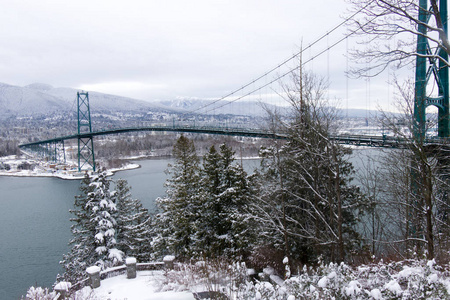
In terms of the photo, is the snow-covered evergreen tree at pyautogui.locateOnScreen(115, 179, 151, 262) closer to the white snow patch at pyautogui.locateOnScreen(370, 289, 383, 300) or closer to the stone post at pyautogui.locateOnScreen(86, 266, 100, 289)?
the stone post at pyautogui.locateOnScreen(86, 266, 100, 289)

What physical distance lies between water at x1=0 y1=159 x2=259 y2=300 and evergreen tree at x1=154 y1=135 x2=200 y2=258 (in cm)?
184

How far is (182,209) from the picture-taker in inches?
330

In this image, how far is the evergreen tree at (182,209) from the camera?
8312mm

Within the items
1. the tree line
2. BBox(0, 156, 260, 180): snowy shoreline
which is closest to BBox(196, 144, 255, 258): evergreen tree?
the tree line

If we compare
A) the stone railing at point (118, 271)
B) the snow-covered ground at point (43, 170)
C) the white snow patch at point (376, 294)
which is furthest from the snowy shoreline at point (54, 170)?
the white snow patch at point (376, 294)

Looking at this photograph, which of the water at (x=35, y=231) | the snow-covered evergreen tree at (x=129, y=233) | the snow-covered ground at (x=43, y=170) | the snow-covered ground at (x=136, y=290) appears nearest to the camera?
the snow-covered ground at (x=136, y=290)

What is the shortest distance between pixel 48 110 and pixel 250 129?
176819mm

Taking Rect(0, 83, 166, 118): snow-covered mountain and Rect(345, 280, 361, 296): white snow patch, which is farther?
Rect(0, 83, 166, 118): snow-covered mountain

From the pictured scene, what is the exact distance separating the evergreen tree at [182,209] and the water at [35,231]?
72.3 inches

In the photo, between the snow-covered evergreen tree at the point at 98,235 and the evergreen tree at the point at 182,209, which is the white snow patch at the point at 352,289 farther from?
the snow-covered evergreen tree at the point at 98,235

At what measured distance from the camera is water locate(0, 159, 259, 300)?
415 inches

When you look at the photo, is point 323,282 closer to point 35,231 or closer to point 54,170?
point 35,231

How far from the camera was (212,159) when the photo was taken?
8000mm

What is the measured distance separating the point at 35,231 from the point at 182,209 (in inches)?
410
